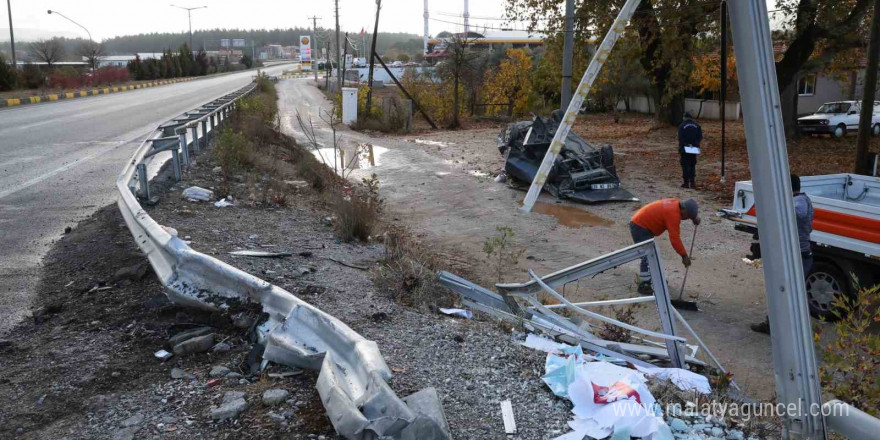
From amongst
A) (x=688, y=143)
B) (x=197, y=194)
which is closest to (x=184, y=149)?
(x=197, y=194)

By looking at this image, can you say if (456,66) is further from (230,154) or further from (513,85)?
(230,154)

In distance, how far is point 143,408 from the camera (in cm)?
328

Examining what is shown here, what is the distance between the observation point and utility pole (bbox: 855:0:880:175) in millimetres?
11758

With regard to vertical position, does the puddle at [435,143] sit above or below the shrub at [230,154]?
below

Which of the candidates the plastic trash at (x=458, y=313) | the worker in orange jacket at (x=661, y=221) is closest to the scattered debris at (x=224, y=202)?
the plastic trash at (x=458, y=313)

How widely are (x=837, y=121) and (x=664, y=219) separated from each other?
20.1m

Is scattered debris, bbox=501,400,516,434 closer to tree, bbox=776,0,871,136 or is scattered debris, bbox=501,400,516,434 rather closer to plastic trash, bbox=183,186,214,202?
plastic trash, bbox=183,186,214,202

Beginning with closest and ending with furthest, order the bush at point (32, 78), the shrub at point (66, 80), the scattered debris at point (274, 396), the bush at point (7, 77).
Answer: the scattered debris at point (274, 396), the bush at point (7, 77), the bush at point (32, 78), the shrub at point (66, 80)

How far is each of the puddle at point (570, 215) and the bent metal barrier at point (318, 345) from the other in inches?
311

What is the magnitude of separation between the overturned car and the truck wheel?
613 centimetres

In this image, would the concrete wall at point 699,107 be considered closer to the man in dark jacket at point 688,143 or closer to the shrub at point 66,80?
the man in dark jacket at point 688,143

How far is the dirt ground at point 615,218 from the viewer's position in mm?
7410

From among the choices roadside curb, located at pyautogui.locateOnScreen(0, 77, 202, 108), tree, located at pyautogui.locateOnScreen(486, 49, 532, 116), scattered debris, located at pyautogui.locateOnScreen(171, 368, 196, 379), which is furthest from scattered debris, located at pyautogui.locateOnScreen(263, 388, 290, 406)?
tree, located at pyautogui.locateOnScreen(486, 49, 532, 116)

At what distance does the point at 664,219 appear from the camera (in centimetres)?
789
